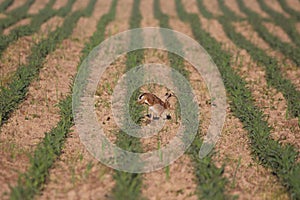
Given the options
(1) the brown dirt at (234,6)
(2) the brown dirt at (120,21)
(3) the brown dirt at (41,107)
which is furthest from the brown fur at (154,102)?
(1) the brown dirt at (234,6)

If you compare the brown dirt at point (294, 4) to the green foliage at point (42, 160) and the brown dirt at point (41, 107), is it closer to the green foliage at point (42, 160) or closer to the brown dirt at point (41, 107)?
the brown dirt at point (41, 107)

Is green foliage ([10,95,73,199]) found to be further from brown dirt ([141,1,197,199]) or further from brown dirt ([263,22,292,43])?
brown dirt ([263,22,292,43])

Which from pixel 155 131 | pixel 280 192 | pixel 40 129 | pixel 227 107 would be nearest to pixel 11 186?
pixel 40 129

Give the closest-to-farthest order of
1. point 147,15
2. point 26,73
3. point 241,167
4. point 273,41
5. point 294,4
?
1. point 241,167
2. point 26,73
3. point 273,41
4. point 147,15
5. point 294,4

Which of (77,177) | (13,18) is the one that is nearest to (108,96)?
(77,177)

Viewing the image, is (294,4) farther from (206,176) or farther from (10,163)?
(10,163)
